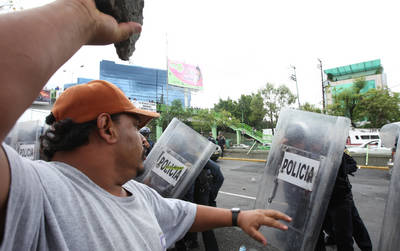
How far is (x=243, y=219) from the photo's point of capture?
1.23 meters

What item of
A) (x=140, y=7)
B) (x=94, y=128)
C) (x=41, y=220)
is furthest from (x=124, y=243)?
(x=140, y=7)

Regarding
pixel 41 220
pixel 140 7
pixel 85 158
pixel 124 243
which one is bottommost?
pixel 124 243

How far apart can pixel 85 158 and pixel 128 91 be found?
49180 millimetres

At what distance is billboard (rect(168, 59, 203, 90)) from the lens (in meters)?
34.7

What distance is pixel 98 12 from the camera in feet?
1.99

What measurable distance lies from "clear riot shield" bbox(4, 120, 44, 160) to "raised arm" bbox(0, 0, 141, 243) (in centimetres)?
385

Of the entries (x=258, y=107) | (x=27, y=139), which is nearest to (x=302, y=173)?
(x=27, y=139)

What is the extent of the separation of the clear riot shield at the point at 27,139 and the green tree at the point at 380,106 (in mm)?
23388

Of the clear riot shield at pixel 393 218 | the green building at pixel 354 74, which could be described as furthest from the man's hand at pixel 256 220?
the green building at pixel 354 74

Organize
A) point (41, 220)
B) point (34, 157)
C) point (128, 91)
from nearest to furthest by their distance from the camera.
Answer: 1. point (41, 220)
2. point (34, 157)
3. point (128, 91)

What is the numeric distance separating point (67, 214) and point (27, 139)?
3938 mm

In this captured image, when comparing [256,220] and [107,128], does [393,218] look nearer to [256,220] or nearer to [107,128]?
[256,220]

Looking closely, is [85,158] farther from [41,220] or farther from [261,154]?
[261,154]

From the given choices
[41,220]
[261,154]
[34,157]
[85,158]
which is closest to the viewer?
[41,220]
